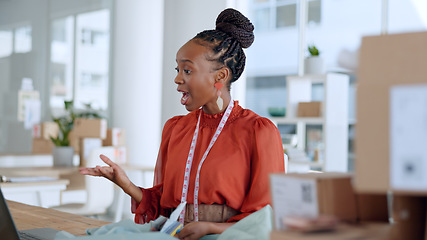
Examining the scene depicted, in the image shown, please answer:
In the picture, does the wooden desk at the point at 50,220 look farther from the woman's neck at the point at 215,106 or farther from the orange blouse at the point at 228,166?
the woman's neck at the point at 215,106

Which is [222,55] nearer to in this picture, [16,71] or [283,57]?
[16,71]

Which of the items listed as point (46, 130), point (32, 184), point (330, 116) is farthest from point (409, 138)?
point (46, 130)

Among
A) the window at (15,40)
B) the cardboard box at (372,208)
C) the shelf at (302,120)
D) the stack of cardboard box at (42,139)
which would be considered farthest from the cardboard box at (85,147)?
the cardboard box at (372,208)

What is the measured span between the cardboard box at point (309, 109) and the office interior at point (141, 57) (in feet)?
0.49

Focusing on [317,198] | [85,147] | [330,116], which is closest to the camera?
[317,198]

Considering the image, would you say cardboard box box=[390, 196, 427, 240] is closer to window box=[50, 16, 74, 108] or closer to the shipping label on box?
the shipping label on box

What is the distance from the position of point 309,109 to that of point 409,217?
5311 millimetres

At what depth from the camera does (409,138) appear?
0.63 metres

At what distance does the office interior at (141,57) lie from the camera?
5969 millimetres

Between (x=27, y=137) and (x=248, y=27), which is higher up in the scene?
(x=248, y=27)

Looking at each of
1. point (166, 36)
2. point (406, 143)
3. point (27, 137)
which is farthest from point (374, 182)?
point (166, 36)

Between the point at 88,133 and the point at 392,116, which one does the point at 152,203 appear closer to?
the point at 392,116

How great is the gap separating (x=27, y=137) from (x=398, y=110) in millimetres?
→ 5838

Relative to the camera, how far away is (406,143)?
63 centimetres
